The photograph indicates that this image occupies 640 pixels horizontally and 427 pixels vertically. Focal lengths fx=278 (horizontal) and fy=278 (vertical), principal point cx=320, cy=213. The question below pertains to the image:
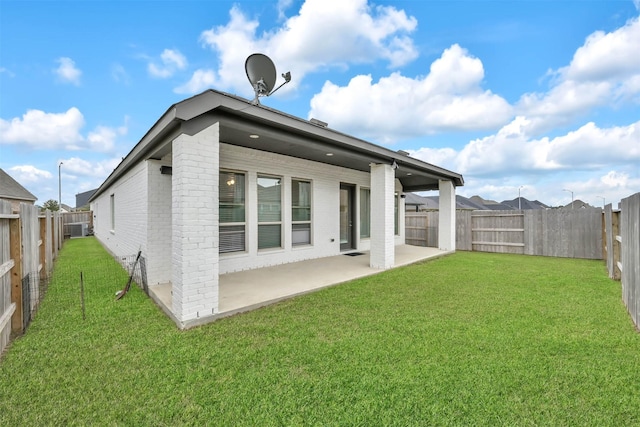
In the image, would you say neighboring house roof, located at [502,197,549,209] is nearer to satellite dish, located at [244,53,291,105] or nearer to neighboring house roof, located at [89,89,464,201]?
neighboring house roof, located at [89,89,464,201]

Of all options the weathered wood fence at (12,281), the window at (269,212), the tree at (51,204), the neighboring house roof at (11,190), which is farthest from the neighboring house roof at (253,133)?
the tree at (51,204)

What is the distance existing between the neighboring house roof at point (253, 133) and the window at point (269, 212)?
2.74 ft

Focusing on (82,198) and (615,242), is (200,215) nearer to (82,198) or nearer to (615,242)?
(615,242)

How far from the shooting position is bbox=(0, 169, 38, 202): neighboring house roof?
1945cm

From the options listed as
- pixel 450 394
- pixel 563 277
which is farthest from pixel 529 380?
pixel 563 277

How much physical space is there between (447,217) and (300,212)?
19.3ft

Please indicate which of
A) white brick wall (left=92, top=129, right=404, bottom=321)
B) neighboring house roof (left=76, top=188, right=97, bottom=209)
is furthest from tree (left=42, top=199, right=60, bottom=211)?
white brick wall (left=92, top=129, right=404, bottom=321)

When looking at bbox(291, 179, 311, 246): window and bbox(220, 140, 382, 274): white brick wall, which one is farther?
bbox(291, 179, 311, 246): window

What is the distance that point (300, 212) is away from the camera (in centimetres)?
777

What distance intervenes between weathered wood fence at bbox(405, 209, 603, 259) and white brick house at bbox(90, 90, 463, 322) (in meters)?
1.25

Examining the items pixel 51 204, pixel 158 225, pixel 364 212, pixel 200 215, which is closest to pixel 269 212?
A: pixel 158 225

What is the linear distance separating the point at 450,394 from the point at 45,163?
35.6 meters

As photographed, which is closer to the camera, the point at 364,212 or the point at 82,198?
the point at 364,212

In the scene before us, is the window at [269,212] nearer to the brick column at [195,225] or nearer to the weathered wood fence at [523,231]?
the brick column at [195,225]
